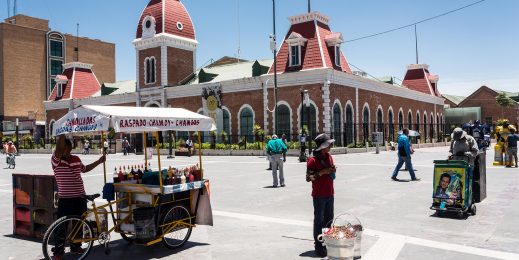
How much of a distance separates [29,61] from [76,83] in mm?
18915

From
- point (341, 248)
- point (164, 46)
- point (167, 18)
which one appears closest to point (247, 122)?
point (164, 46)

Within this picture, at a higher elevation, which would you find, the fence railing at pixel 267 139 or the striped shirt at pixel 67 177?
the fence railing at pixel 267 139

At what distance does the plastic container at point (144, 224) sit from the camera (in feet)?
22.8

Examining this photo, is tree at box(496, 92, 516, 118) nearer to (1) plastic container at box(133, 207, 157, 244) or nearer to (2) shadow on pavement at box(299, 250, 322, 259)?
(2) shadow on pavement at box(299, 250, 322, 259)

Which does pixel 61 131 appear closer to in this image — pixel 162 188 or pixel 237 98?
pixel 162 188

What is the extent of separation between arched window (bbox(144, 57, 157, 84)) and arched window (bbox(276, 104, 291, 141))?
49.8 ft

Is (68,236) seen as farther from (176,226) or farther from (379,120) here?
(379,120)

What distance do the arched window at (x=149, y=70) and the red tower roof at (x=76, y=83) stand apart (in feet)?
38.0

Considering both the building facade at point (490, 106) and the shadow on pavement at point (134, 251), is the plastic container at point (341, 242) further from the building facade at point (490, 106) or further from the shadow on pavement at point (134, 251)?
the building facade at point (490, 106)

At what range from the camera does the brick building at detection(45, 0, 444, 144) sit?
36.2 meters

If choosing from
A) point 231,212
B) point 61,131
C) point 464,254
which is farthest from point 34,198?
point 464,254

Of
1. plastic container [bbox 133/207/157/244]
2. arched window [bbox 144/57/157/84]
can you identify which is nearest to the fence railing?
arched window [bbox 144/57/157/84]

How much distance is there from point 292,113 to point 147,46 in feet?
57.7

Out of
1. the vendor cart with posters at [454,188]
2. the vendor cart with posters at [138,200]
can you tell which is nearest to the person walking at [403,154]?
the vendor cart with posters at [454,188]
